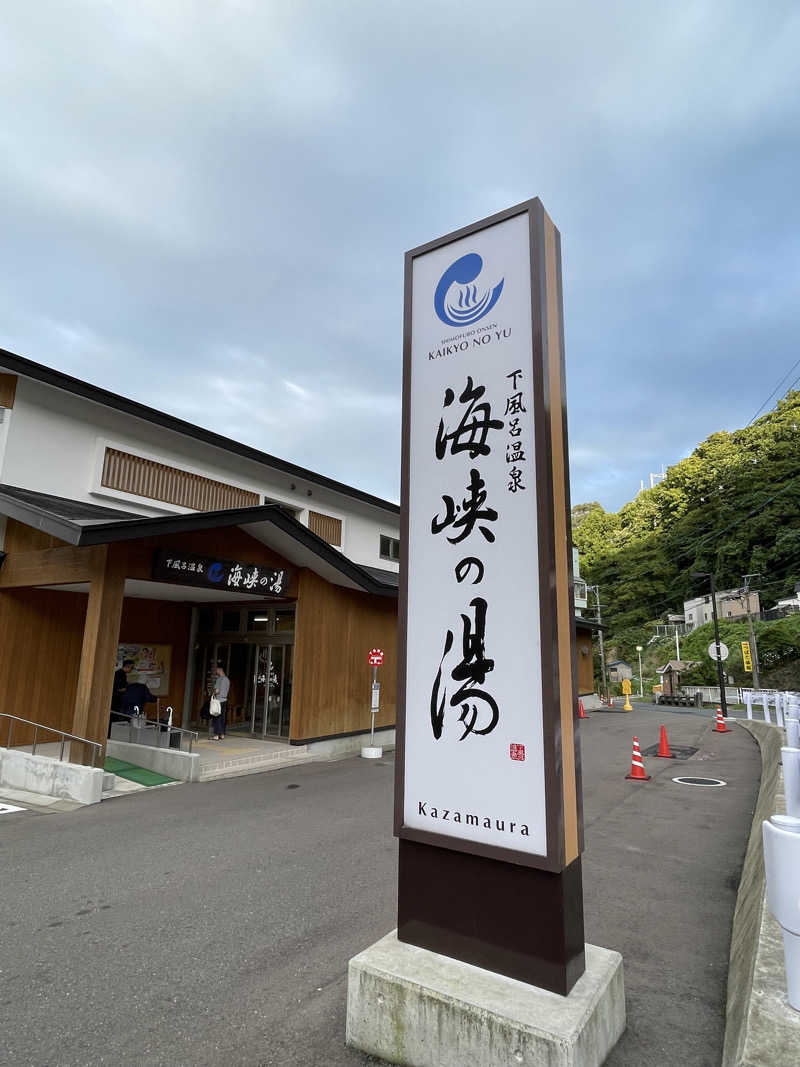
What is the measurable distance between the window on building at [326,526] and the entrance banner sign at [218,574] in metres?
5.68

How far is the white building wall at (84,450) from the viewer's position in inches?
476

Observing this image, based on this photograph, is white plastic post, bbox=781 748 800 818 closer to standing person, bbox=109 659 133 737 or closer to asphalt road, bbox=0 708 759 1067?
asphalt road, bbox=0 708 759 1067

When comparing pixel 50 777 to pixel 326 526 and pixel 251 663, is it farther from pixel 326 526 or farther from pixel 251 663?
pixel 326 526

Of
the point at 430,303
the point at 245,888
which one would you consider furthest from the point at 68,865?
the point at 430,303

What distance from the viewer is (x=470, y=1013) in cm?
270

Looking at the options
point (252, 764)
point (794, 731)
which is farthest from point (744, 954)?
point (252, 764)

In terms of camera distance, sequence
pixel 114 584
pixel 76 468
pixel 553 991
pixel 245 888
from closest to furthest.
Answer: pixel 553 991 → pixel 245 888 → pixel 114 584 → pixel 76 468

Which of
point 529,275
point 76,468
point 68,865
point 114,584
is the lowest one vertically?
point 68,865

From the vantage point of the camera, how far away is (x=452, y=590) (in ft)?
11.2

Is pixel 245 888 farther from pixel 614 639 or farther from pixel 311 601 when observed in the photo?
pixel 614 639

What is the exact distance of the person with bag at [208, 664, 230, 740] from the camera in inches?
513

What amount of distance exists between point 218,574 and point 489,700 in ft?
30.7

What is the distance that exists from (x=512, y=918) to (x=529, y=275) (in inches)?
141

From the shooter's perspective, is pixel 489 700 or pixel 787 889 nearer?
pixel 787 889
